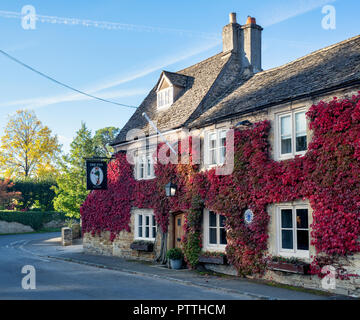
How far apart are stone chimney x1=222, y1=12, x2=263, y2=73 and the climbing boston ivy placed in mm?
5991

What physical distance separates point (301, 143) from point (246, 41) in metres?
8.99

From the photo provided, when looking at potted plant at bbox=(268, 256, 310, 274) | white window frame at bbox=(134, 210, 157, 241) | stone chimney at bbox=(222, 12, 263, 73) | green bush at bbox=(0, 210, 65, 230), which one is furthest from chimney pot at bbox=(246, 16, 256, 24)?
green bush at bbox=(0, 210, 65, 230)

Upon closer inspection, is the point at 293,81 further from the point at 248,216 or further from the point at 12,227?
the point at 12,227

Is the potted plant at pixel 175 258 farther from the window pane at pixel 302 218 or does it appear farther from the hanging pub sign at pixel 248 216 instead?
the window pane at pixel 302 218

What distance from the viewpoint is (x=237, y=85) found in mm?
19156

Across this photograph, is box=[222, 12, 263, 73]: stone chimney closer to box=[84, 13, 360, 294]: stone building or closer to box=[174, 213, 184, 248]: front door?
box=[84, 13, 360, 294]: stone building

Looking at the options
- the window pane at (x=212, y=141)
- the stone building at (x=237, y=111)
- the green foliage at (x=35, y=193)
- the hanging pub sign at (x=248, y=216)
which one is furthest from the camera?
the green foliage at (x=35, y=193)

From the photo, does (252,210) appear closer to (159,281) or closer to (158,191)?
(159,281)

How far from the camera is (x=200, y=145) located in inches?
667

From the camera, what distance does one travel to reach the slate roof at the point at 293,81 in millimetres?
13109

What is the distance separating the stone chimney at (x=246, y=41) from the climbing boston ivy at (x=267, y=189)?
5.99 meters

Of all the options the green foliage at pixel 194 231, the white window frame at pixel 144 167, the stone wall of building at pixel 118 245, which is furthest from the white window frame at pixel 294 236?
the white window frame at pixel 144 167

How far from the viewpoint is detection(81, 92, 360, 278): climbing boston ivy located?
11352 millimetres
